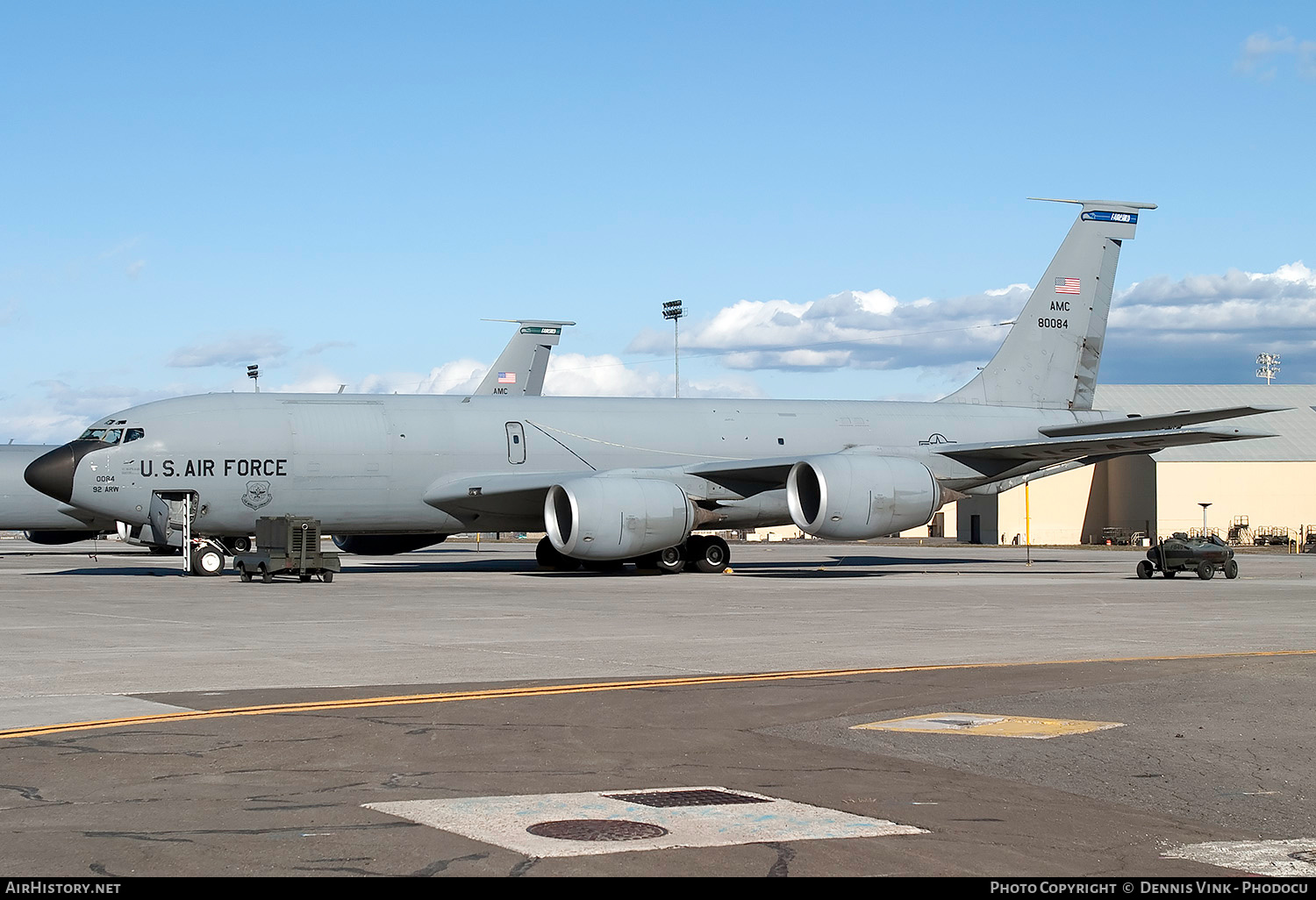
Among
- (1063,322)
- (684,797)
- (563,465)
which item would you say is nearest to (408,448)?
(563,465)

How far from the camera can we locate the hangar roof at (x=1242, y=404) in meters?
73.2

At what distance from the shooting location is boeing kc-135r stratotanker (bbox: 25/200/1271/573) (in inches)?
1264

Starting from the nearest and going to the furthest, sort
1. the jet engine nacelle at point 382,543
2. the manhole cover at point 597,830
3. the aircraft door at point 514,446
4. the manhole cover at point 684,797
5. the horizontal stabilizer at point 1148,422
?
the manhole cover at point 597,830, the manhole cover at point 684,797, the horizontal stabilizer at point 1148,422, the aircraft door at point 514,446, the jet engine nacelle at point 382,543

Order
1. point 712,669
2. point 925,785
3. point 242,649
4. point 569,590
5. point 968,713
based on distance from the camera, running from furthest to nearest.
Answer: point 569,590
point 242,649
point 712,669
point 968,713
point 925,785

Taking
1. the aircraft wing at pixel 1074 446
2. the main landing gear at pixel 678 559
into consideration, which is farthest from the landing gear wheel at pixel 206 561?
the aircraft wing at pixel 1074 446

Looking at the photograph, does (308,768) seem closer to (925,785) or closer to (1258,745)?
(925,785)

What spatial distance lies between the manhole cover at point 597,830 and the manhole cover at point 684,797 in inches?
21.1

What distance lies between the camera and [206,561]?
32.8 meters

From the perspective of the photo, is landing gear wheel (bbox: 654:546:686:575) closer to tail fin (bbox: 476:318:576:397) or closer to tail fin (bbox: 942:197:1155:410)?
tail fin (bbox: 942:197:1155:410)

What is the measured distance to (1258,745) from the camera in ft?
31.6

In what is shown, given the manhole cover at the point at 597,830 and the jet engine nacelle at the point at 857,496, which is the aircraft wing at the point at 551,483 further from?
the manhole cover at the point at 597,830

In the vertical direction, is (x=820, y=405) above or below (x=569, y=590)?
above

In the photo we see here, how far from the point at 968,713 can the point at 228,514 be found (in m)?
24.7
